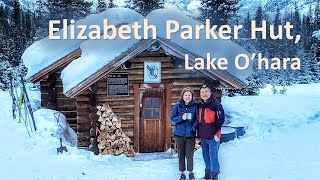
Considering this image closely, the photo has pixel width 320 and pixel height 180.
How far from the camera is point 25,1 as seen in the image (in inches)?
491

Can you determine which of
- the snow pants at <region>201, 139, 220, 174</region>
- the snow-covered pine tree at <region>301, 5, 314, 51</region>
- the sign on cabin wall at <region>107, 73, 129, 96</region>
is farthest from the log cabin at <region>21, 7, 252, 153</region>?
the snow pants at <region>201, 139, 220, 174</region>

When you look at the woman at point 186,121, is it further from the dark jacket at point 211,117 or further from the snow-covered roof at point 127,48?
the snow-covered roof at point 127,48

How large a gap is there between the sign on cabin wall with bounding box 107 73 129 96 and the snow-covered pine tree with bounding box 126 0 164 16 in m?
4.36

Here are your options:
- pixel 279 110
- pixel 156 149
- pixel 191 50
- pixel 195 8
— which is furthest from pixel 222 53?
pixel 279 110

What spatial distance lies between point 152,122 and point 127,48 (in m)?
2.08

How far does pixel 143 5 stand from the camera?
1519cm

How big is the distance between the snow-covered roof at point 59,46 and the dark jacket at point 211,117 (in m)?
6.67

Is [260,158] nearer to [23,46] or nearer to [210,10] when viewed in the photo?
[210,10]

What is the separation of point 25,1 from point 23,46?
3501 millimetres

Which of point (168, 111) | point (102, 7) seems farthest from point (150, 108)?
point (102, 7)

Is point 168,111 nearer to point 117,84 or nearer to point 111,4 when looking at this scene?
point 117,84

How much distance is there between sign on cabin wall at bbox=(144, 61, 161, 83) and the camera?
34.1 feet

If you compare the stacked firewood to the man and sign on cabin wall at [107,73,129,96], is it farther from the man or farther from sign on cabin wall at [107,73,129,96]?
the man

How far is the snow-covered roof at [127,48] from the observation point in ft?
31.7
